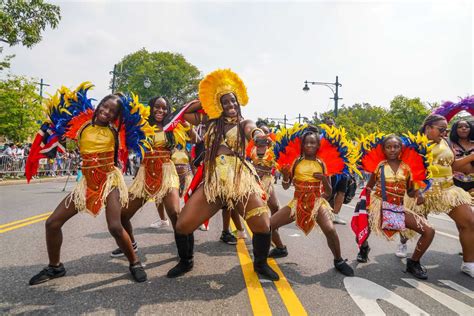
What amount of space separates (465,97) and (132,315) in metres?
5.67

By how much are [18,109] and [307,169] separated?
68.7ft

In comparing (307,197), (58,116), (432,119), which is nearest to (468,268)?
(432,119)

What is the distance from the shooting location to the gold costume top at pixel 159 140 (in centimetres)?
498

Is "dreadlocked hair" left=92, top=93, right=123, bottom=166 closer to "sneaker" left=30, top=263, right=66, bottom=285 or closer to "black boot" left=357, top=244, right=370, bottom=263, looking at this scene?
"sneaker" left=30, top=263, right=66, bottom=285

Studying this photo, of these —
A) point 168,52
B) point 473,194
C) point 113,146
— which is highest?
point 168,52

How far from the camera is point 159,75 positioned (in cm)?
5184

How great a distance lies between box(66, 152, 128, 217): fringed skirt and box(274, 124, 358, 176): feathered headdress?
2191 mm

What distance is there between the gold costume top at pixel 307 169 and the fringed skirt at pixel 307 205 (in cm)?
7

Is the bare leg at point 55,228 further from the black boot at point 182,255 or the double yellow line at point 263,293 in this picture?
the double yellow line at point 263,293

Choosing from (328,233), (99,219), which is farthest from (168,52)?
(328,233)

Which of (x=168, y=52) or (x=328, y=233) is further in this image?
(x=168, y=52)

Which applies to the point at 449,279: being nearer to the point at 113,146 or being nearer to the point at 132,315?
the point at 132,315

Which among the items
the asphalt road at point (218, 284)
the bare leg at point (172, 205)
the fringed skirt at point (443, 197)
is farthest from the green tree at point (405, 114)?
the bare leg at point (172, 205)

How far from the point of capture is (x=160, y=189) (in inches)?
186
